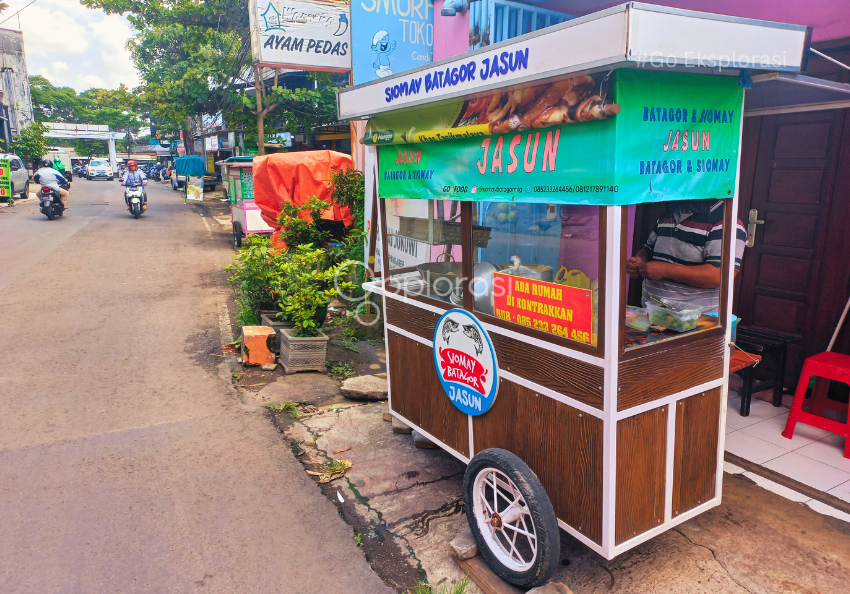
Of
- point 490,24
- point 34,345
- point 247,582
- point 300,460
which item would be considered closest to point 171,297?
point 34,345

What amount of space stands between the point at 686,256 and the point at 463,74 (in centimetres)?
164

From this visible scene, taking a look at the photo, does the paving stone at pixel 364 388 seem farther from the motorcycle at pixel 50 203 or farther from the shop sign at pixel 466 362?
the motorcycle at pixel 50 203

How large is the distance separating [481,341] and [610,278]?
945mm

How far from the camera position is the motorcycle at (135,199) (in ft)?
59.8

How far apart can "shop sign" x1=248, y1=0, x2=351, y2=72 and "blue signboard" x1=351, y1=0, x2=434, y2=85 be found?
2881 millimetres

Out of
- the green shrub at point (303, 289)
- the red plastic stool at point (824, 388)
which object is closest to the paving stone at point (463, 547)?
the red plastic stool at point (824, 388)

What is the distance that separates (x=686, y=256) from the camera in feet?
10.8

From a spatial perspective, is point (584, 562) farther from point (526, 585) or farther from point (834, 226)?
point (834, 226)

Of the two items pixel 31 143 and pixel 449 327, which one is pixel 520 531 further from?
pixel 31 143

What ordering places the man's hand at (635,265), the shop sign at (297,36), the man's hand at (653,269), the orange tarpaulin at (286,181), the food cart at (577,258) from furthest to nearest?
the orange tarpaulin at (286,181) → the shop sign at (297,36) → the man's hand at (635,265) → the man's hand at (653,269) → the food cart at (577,258)

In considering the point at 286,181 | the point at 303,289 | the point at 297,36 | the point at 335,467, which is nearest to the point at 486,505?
the point at 335,467

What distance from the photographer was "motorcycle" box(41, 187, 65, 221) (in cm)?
1673

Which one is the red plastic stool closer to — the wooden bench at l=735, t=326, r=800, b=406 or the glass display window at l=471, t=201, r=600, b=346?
the wooden bench at l=735, t=326, r=800, b=406

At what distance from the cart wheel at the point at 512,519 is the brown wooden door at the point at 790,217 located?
314 cm
